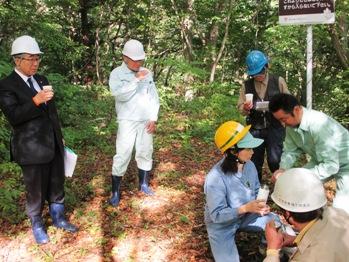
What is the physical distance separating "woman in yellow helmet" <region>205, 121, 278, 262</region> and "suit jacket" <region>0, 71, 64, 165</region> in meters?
1.87

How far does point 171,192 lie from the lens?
233 inches

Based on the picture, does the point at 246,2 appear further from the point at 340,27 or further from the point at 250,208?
the point at 250,208

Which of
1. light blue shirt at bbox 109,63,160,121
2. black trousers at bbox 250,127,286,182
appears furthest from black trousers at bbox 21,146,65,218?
black trousers at bbox 250,127,286,182

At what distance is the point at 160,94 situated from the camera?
10.9 meters

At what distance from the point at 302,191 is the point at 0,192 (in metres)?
4.22

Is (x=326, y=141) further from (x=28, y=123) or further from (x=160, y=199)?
(x=28, y=123)

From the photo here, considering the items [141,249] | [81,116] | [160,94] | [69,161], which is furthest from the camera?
[160,94]

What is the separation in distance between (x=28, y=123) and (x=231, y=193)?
2.26 meters

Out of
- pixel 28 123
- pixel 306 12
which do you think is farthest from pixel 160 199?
pixel 306 12

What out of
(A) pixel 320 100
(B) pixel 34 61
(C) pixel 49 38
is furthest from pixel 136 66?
(A) pixel 320 100

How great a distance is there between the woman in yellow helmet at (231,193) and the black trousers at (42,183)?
1.91 meters

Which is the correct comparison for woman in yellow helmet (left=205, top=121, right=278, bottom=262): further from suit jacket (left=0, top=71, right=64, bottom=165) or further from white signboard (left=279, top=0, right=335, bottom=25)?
white signboard (left=279, top=0, right=335, bottom=25)

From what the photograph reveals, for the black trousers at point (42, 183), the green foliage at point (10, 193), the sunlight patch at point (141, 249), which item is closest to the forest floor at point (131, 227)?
the sunlight patch at point (141, 249)

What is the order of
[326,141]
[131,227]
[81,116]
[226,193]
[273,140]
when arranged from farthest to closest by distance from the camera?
1. [81,116]
2. [273,140]
3. [131,227]
4. [226,193]
5. [326,141]
